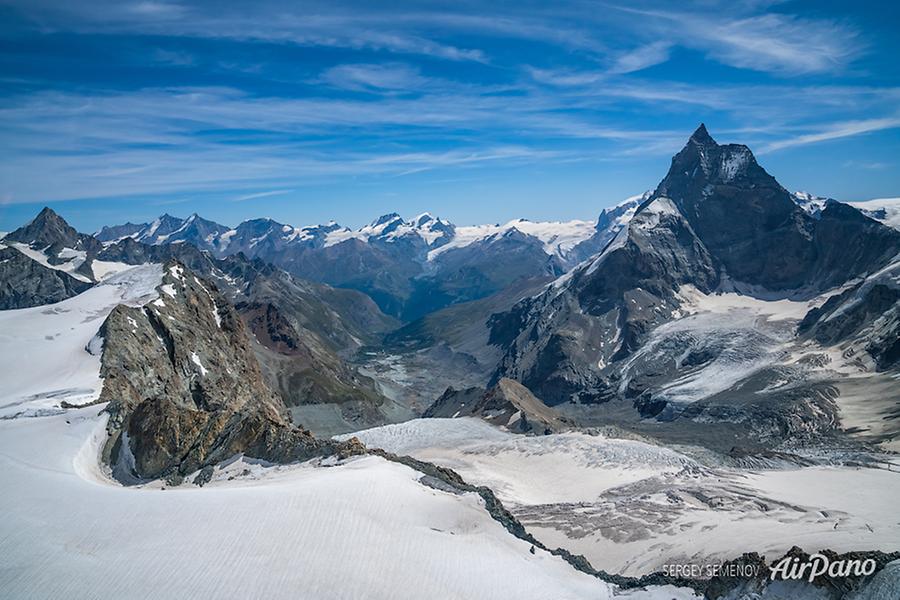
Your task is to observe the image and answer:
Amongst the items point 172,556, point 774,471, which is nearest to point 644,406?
point 774,471

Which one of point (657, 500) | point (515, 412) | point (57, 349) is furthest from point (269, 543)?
point (515, 412)

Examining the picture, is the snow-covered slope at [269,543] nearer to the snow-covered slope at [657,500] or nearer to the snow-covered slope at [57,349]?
the snow-covered slope at [657,500]

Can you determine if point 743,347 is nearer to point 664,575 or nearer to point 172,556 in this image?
point 664,575

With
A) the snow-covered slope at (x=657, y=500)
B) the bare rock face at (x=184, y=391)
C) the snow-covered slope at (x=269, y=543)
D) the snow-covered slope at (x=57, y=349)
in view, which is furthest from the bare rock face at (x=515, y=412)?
the snow-covered slope at (x=269, y=543)

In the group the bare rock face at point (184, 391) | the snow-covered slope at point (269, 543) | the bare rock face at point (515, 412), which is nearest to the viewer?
the snow-covered slope at point (269, 543)

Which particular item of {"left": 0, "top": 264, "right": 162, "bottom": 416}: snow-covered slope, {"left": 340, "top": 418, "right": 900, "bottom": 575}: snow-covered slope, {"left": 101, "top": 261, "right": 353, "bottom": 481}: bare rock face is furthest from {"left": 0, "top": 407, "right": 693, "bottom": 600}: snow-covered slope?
{"left": 0, "top": 264, "right": 162, "bottom": 416}: snow-covered slope
